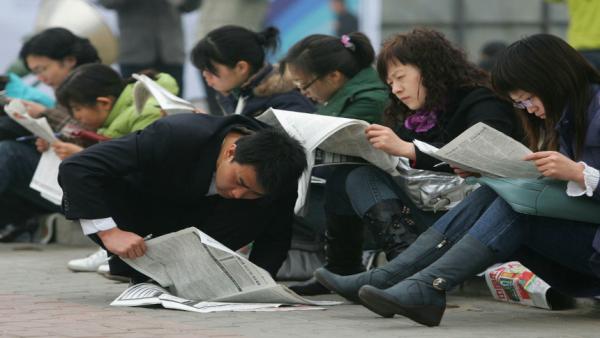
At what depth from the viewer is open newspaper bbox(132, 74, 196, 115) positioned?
5.87 metres

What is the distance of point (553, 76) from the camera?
4.36 meters

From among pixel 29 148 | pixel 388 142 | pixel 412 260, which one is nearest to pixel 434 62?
pixel 388 142

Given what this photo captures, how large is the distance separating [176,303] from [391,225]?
800 millimetres

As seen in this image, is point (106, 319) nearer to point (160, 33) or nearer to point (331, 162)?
point (331, 162)

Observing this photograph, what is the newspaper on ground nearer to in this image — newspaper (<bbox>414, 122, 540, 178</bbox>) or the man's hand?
newspaper (<bbox>414, 122, 540, 178</bbox>)

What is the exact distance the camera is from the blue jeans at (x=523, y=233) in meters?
4.23

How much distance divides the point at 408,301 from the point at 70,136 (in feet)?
9.16

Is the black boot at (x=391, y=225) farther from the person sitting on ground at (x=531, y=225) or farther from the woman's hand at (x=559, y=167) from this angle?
the woman's hand at (x=559, y=167)

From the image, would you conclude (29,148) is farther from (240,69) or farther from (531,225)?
(531,225)

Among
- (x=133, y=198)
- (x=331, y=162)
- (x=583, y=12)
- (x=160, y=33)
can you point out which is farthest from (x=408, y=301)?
(x=160, y=33)

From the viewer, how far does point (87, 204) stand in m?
4.63

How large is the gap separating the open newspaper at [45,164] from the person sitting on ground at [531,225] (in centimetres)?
230

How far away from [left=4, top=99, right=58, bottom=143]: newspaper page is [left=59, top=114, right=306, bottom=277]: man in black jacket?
163cm

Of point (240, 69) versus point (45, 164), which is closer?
point (240, 69)
